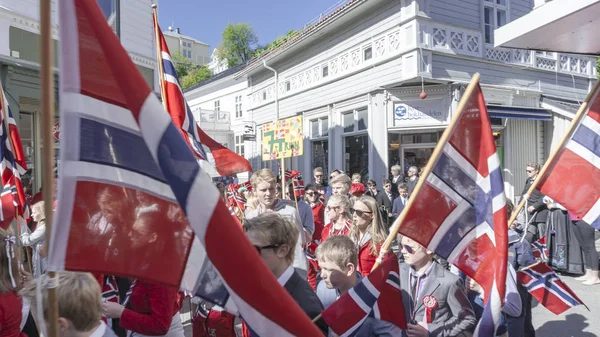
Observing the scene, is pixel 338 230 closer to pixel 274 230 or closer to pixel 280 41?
pixel 274 230

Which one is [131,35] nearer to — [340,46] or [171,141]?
[340,46]

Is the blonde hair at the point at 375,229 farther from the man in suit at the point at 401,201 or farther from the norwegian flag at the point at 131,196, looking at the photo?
the man in suit at the point at 401,201

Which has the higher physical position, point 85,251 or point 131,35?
point 131,35

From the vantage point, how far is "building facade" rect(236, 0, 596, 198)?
13812mm

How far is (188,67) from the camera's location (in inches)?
2511

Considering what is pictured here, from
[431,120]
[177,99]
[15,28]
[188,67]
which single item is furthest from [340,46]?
[188,67]

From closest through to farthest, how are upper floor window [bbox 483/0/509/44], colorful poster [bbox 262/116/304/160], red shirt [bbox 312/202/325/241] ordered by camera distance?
red shirt [bbox 312/202/325/241] < colorful poster [bbox 262/116/304/160] < upper floor window [bbox 483/0/509/44]

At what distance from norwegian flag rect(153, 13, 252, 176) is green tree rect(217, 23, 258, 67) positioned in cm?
4957

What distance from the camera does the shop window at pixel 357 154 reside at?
15906 mm

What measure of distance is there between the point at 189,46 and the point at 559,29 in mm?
94441

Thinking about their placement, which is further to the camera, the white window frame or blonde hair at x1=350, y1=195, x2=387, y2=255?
the white window frame

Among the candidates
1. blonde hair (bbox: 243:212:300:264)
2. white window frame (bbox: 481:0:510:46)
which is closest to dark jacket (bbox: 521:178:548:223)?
blonde hair (bbox: 243:212:300:264)

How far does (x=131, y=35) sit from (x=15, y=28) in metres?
3.77

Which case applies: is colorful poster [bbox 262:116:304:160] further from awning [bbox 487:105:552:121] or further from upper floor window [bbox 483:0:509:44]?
upper floor window [bbox 483:0:509:44]
